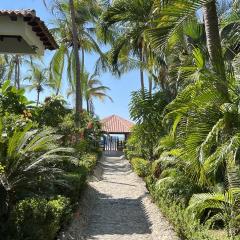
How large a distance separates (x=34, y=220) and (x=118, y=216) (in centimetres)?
449

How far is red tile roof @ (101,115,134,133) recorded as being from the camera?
4412 centimetres

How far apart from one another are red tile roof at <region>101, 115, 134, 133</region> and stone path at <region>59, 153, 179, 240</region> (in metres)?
27.7

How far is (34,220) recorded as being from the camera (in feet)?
22.9

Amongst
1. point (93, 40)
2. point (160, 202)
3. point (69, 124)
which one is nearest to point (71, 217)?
point (160, 202)

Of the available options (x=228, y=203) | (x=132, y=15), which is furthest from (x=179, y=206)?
(x=132, y=15)

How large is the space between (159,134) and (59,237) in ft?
21.5

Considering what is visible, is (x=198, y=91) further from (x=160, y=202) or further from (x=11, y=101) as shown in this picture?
(x=11, y=101)

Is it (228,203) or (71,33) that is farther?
(71,33)

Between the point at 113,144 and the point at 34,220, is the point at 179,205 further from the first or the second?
the point at 113,144

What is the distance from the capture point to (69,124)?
16.9 m

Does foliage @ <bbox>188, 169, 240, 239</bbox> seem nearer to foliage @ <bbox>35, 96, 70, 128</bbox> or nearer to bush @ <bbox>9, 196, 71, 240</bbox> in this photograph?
bush @ <bbox>9, 196, 71, 240</bbox>

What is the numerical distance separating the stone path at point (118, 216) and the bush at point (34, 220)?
88cm

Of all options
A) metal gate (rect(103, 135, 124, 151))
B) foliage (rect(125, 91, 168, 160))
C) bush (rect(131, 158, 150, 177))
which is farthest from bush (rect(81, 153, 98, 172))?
metal gate (rect(103, 135, 124, 151))

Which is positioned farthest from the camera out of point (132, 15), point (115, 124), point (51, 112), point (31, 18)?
point (115, 124)
